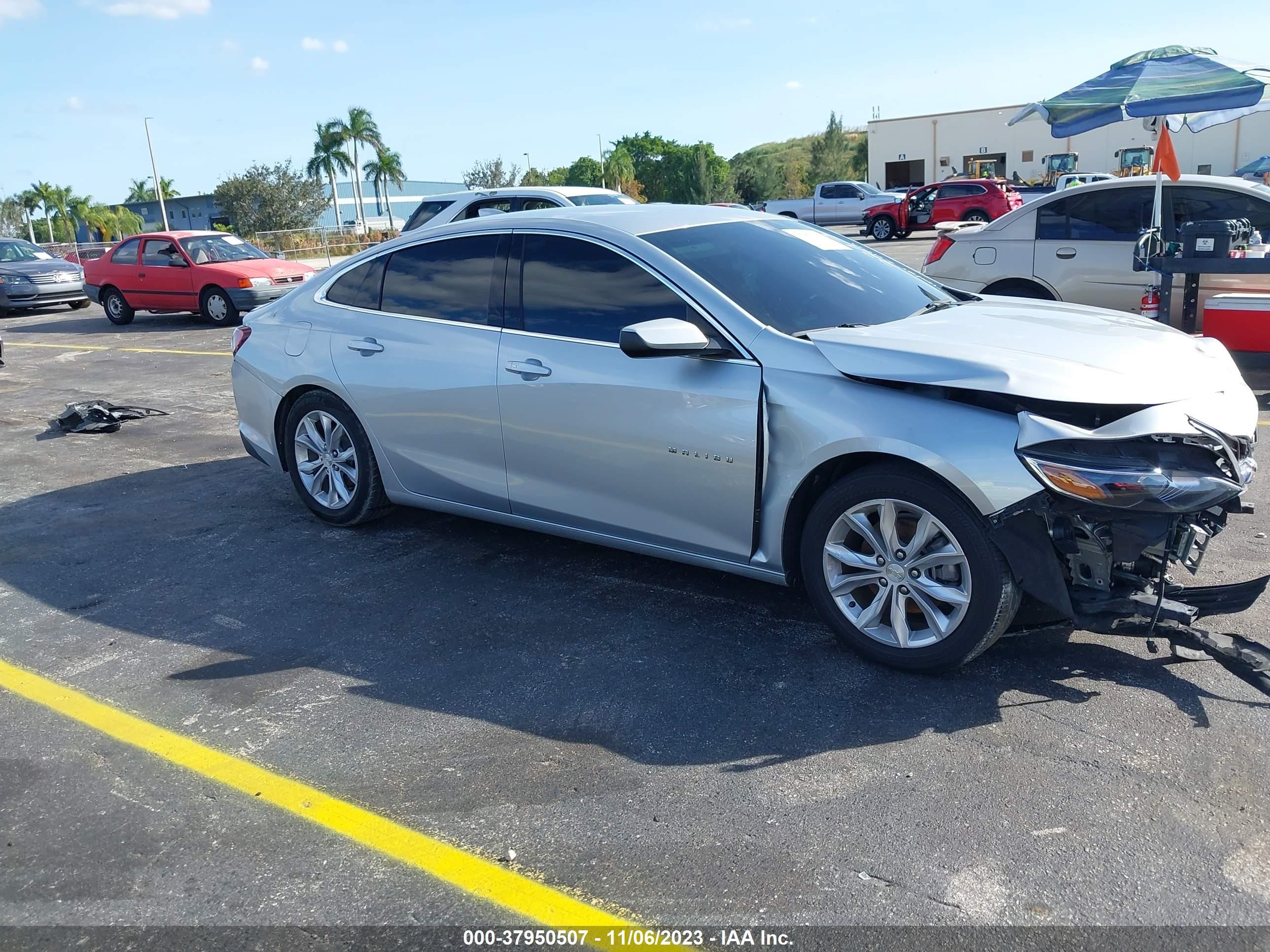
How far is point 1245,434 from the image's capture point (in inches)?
143

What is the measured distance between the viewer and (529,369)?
4.65 meters

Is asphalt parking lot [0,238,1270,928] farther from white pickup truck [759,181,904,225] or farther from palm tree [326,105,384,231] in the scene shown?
palm tree [326,105,384,231]

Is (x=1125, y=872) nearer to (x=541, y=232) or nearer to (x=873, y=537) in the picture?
(x=873, y=537)

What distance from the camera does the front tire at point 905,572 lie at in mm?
3553

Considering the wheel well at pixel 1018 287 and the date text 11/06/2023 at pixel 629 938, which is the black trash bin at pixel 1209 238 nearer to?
the wheel well at pixel 1018 287

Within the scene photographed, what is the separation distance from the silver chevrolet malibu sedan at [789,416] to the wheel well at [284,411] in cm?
11

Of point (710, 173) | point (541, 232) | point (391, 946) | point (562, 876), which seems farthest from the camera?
point (710, 173)

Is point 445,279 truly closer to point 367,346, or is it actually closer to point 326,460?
point 367,346

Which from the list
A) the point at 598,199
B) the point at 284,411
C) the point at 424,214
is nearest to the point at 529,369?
the point at 284,411

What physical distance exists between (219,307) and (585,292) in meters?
14.1

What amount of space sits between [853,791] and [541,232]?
2.89m

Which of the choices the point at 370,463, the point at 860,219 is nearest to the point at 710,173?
the point at 860,219

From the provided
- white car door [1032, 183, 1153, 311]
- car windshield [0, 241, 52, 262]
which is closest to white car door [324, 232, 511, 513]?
white car door [1032, 183, 1153, 311]

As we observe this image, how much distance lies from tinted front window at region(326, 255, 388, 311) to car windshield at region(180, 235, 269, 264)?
42.0ft
